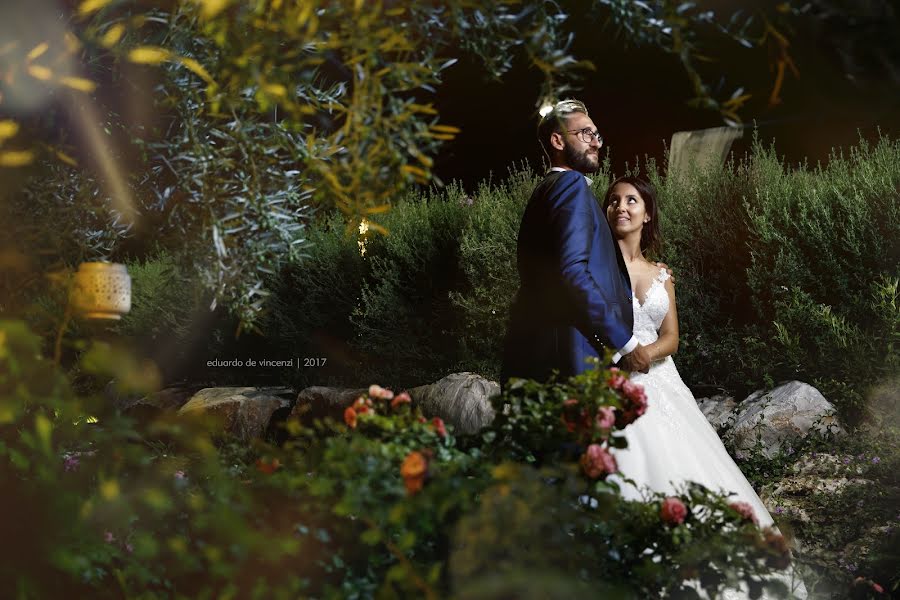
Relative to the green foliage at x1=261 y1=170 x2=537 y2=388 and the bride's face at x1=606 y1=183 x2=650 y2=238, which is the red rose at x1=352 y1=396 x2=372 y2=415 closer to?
the bride's face at x1=606 y1=183 x2=650 y2=238

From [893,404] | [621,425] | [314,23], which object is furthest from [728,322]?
[314,23]

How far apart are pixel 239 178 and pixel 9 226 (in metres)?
0.68

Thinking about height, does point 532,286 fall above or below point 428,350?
above

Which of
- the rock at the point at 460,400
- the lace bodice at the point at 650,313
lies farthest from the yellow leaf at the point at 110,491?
the rock at the point at 460,400

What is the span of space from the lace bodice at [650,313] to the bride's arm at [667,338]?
0.02 metres

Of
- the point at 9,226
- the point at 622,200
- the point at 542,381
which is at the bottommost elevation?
the point at 542,381

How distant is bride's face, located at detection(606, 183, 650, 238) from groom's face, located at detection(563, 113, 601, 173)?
1.02 meters

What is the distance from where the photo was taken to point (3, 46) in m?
2.15

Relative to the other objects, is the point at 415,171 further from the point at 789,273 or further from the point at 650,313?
the point at 789,273

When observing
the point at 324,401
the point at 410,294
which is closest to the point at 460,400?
the point at 324,401

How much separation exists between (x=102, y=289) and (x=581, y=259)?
1709mm

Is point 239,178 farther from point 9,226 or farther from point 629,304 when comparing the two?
point 629,304

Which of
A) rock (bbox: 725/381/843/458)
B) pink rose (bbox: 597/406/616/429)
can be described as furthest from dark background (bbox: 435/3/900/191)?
pink rose (bbox: 597/406/616/429)

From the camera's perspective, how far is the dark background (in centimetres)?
780
